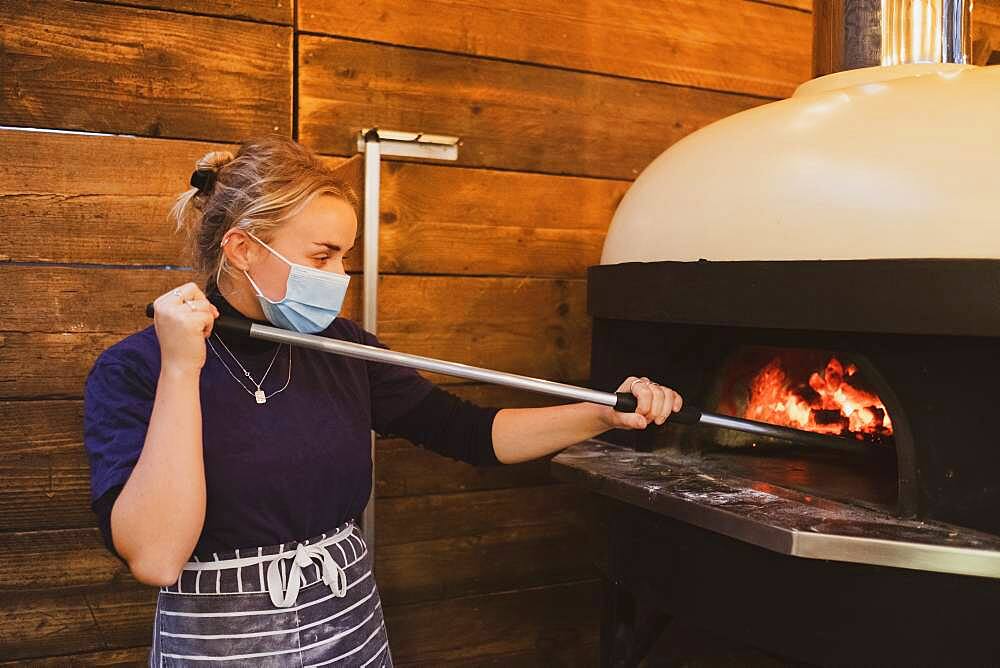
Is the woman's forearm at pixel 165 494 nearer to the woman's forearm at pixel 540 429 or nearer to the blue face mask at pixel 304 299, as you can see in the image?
the blue face mask at pixel 304 299

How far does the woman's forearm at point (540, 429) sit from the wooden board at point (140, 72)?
73 cm

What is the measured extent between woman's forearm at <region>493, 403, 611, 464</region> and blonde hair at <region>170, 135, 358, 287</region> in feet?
1.34

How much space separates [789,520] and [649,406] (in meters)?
0.25

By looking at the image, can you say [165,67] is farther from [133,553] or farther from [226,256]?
[133,553]

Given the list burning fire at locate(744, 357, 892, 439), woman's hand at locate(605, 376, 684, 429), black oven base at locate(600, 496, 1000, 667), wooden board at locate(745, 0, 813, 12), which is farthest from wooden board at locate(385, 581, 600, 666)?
wooden board at locate(745, 0, 813, 12)

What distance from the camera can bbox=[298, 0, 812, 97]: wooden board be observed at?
5.98 ft

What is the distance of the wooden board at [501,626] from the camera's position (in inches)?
75.3

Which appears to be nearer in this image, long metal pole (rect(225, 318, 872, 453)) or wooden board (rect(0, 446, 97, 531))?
long metal pole (rect(225, 318, 872, 453))

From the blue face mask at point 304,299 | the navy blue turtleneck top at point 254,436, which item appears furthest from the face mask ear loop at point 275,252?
the navy blue turtleneck top at point 254,436

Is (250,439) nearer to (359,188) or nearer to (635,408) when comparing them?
(635,408)

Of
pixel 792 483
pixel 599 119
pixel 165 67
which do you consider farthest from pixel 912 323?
pixel 165 67

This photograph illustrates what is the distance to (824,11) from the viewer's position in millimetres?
1609

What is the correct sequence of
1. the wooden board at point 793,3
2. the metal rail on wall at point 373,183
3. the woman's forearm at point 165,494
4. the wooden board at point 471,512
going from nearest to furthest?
1. the woman's forearm at point 165,494
2. the metal rail on wall at point 373,183
3. the wooden board at point 471,512
4. the wooden board at point 793,3

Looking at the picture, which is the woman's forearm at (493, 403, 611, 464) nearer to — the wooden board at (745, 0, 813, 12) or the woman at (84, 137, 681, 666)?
the woman at (84, 137, 681, 666)
